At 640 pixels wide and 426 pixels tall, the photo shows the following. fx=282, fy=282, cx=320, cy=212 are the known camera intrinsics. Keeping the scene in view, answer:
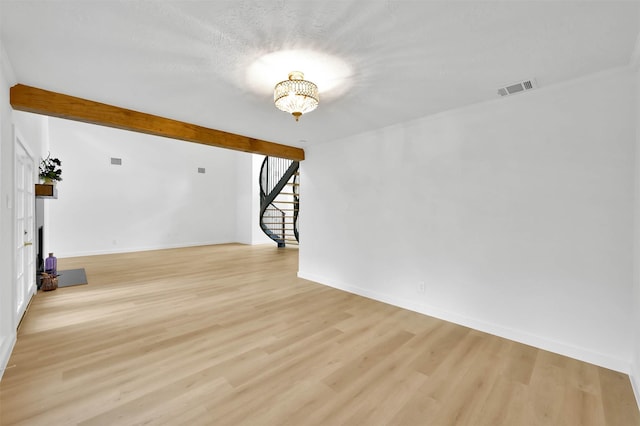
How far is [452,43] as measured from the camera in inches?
76.0

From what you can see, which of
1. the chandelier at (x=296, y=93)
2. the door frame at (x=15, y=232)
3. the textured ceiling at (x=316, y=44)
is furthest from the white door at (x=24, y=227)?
the chandelier at (x=296, y=93)

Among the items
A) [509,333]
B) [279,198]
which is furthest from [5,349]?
[279,198]

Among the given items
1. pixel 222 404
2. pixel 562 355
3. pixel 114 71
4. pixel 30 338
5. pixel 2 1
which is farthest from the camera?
pixel 30 338

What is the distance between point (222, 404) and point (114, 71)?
2.70 metres

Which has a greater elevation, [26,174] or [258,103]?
[258,103]

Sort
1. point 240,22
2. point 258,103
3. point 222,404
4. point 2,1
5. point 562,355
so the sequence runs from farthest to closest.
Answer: point 258,103, point 562,355, point 222,404, point 240,22, point 2,1

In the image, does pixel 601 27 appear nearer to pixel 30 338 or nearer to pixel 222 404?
pixel 222 404

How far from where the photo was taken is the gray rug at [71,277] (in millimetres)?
4637

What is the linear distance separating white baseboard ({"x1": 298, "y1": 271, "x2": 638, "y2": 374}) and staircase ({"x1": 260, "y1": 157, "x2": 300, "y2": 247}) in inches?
174

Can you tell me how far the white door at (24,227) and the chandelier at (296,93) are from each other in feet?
8.98

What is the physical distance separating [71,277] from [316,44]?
230 inches

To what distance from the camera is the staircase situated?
812 centimetres

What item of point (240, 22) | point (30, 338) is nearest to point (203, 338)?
point (30, 338)

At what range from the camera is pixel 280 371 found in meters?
2.25
